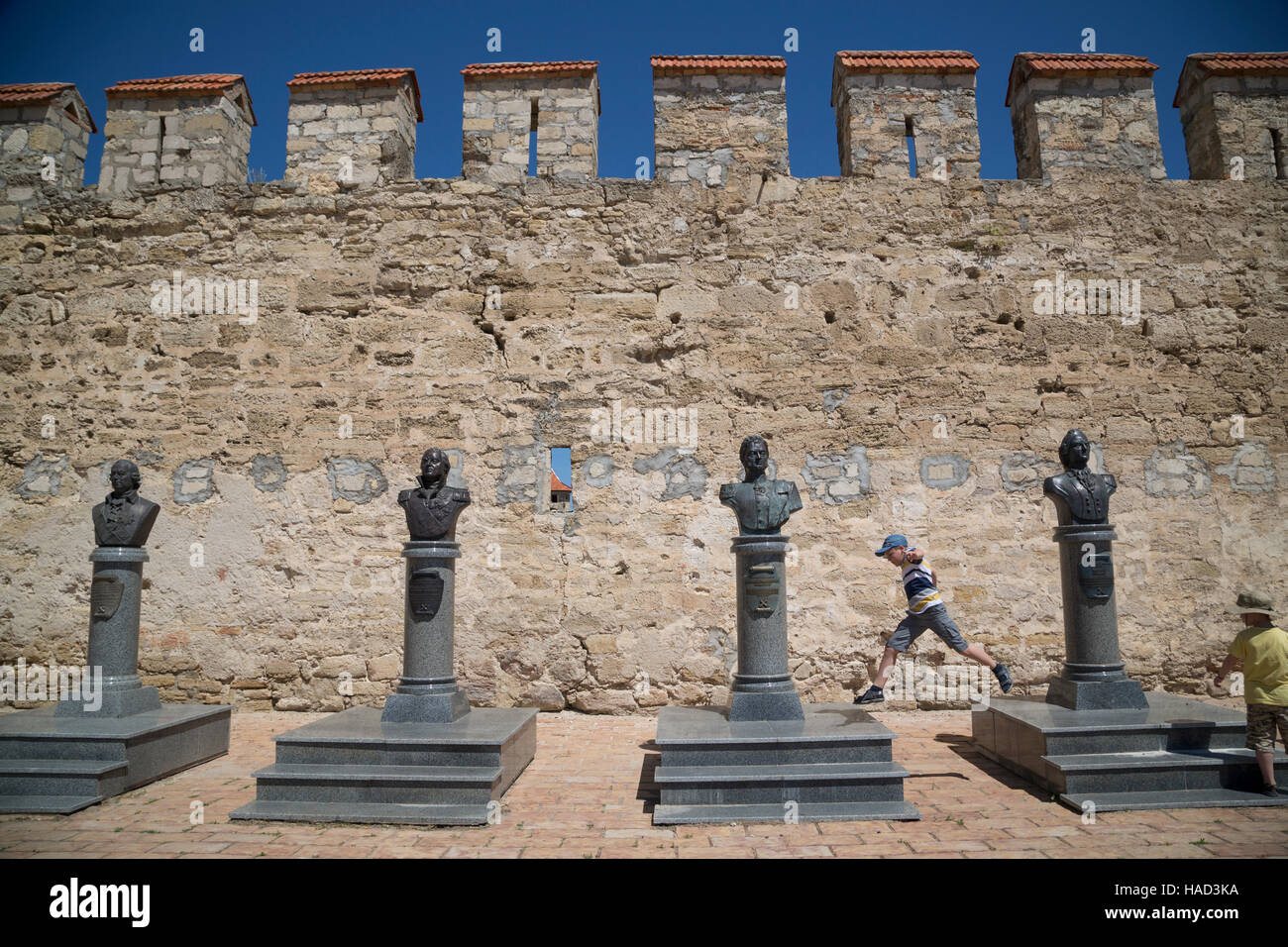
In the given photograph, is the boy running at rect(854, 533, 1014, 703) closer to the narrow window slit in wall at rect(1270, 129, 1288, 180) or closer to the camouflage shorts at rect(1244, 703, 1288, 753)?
the camouflage shorts at rect(1244, 703, 1288, 753)

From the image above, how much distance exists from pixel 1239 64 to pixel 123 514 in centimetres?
965

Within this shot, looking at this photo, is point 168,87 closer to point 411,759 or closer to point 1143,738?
point 411,759

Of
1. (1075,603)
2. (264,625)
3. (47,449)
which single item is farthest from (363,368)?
(1075,603)

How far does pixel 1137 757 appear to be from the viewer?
4.13m

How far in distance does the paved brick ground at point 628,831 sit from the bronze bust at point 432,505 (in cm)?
163

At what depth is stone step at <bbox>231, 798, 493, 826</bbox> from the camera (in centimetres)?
387

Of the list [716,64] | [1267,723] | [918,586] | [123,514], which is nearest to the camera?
[1267,723]

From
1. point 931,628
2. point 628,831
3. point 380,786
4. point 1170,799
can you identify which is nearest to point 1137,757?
point 1170,799

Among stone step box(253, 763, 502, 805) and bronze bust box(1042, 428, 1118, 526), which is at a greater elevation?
bronze bust box(1042, 428, 1118, 526)

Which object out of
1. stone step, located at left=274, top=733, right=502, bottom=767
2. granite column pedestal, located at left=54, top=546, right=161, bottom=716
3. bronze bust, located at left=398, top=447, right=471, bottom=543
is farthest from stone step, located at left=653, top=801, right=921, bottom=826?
granite column pedestal, located at left=54, top=546, right=161, bottom=716

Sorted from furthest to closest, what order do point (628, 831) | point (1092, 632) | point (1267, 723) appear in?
point (1092, 632), point (1267, 723), point (628, 831)

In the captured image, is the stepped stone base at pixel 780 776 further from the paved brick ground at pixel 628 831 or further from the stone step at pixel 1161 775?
the stone step at pixel 1161 775

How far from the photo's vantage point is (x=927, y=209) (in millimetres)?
6871

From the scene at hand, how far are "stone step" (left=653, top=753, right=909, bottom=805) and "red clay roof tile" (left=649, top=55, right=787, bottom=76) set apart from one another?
230 inches
